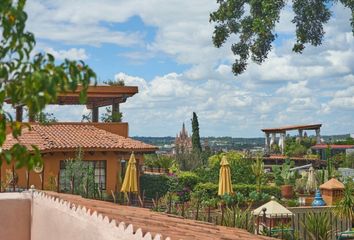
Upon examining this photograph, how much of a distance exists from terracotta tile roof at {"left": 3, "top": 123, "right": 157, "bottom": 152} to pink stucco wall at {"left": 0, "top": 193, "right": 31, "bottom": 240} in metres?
13.4

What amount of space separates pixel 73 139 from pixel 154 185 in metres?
5.07

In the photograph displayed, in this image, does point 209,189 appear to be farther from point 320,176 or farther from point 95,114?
point 95,114

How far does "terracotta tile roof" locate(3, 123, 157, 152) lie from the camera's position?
2503 cm

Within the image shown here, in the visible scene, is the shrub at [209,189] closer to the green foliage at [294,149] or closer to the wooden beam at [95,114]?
the wooden beam at [95,114]

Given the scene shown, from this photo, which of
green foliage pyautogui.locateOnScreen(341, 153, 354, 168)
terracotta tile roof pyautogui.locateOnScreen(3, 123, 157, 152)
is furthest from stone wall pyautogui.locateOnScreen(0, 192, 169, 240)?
green foliage pyautogui.locateOnScreen(341, 153, 354, 168)

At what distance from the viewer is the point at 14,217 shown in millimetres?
10766

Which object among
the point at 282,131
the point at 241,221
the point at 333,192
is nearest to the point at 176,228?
the point at 241,221

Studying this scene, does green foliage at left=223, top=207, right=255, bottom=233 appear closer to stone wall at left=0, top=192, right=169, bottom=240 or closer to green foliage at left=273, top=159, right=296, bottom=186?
stone wall at left=0, top=192, right=169, bottom=240

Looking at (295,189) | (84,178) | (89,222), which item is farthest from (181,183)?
(89,222)

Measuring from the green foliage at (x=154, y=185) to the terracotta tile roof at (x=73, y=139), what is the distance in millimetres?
1872

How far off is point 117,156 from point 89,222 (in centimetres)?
1988

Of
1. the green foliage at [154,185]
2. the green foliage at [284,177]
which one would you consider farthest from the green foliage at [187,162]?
the green foliage at [154,185]

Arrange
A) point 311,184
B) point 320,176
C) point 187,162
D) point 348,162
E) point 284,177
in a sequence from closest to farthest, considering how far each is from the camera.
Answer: point 311,184, point 320,176, point 284,177, point 187,162, point 348,162

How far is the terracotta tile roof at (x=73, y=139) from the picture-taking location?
2503 centimetres
